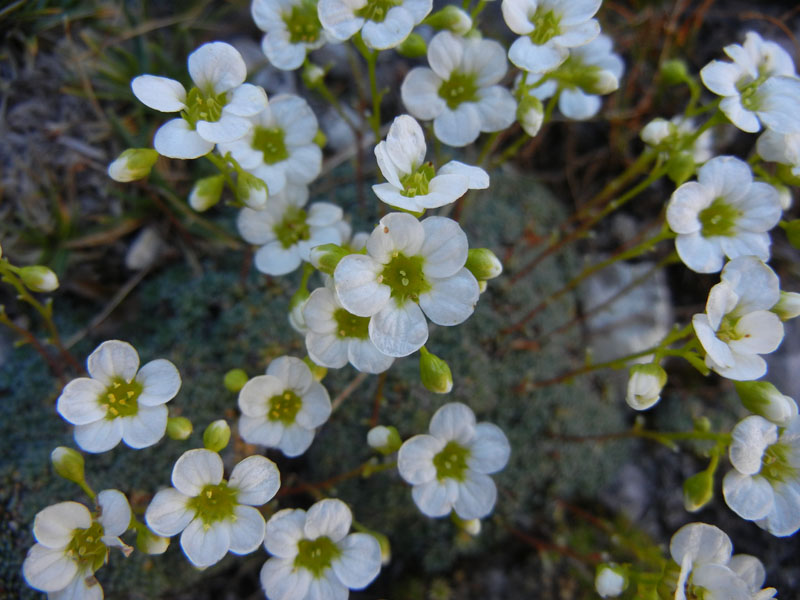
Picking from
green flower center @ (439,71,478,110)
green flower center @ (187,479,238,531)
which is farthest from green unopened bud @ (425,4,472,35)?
green flower center @ (187,479,238,531)

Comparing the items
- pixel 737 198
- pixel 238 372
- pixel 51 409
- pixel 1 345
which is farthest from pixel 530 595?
pixel 1 345

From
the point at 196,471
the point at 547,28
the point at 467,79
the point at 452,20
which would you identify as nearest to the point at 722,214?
the point at 547,28

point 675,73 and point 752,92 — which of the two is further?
point 675,73

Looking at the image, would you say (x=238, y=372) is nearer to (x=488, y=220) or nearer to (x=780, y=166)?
(x=488, y=220)

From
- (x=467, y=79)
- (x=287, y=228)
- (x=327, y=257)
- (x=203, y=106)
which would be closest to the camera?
(x=327, y=257)

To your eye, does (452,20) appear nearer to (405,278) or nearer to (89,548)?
(405,278)

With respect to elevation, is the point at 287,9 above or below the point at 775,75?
above
